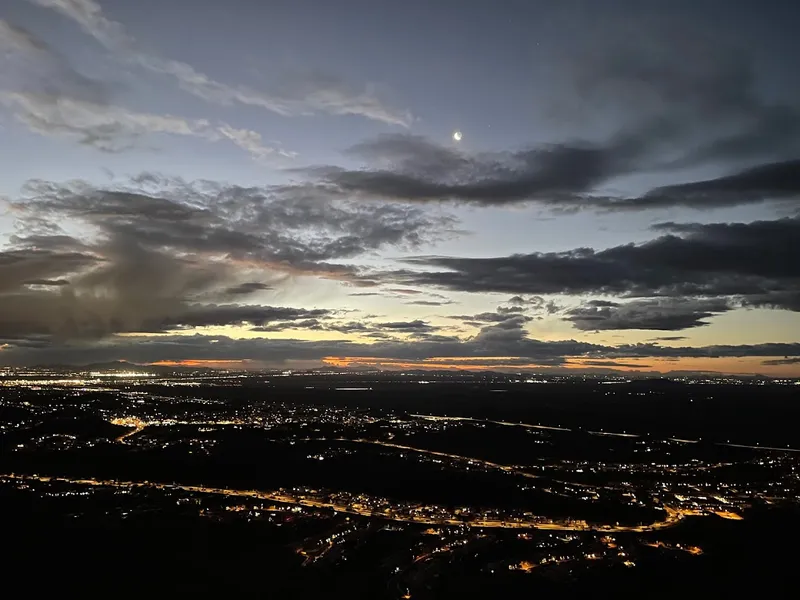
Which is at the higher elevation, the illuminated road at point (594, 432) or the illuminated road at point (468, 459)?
the illuminated road at point (468, 459)

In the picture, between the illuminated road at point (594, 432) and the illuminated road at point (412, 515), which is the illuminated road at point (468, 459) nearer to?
the illuminated road at point (412, 515)

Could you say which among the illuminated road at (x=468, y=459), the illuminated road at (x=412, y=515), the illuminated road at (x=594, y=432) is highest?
the illuminated road at (x=412, y=515)

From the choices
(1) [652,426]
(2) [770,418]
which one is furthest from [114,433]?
(2) [770,418]

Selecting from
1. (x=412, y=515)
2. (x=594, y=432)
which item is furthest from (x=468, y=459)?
(x=594, y=432)

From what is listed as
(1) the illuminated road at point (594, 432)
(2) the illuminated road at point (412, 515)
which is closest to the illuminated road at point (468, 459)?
(2) the illuminated road at point (412, 515)

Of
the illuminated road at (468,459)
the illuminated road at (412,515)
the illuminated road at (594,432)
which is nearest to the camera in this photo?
the illuminated road at (412,515)

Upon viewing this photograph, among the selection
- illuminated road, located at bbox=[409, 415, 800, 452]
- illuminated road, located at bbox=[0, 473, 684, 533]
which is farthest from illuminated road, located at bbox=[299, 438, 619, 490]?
illuminated road, located at bbox=[409, 415, 800, 452]

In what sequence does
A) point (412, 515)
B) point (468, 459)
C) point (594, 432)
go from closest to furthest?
1. point (412, 515)
2. point (468, 459)
3. point (594, 432)

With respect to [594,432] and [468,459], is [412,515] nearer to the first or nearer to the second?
[468,459]

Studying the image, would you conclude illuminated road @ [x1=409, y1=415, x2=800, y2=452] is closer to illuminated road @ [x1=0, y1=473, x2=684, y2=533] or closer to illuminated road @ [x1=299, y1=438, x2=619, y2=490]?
illuminated road @ [x1=299, y1=438, x2=619, y2=490]

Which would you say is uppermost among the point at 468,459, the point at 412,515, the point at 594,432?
the point at 412,515

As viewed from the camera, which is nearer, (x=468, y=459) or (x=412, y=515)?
(x=412, y=515)
